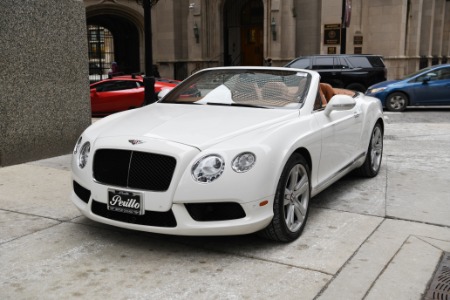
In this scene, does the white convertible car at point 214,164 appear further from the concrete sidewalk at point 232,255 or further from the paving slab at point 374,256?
the paving slab at point 374,256

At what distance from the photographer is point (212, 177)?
3.77 m

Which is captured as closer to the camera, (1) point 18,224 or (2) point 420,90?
(1) point 18,224

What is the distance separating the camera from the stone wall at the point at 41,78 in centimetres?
723

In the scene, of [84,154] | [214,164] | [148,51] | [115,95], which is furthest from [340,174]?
[115,95]

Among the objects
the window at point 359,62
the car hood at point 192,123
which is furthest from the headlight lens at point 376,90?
the car hood at point 192,123

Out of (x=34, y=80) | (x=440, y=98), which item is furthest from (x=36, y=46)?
(x=440, y=98)

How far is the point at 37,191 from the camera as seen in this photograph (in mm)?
5898

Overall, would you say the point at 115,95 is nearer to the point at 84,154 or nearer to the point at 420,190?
the point at 420,190

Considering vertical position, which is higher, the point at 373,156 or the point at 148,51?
the point at 148,51

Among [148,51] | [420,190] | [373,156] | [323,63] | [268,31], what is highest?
[268,31]

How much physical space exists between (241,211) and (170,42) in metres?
27.7

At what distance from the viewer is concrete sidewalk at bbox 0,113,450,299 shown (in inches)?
135

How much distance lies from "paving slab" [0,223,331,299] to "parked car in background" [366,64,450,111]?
1297cm

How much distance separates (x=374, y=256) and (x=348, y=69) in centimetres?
1514
